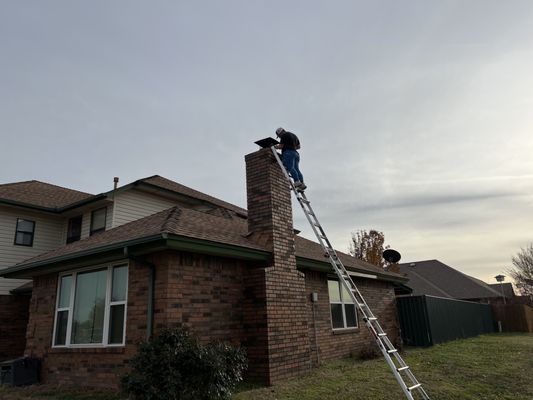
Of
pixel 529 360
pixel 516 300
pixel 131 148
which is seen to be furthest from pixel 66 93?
pixel 516 300

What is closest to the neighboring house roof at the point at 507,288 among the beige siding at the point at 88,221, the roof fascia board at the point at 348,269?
the roof fascia board at the point at 348,269

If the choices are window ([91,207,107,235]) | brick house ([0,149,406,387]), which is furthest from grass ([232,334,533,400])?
window ([91,207,107,235])

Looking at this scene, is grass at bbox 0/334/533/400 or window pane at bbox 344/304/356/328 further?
window pane at bbox 344/304/356/328

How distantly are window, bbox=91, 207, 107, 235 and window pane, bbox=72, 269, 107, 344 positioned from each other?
19.5 feet

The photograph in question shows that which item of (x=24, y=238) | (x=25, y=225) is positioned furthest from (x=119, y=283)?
(x=25, y=225)

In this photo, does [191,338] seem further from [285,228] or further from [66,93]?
[66,93]

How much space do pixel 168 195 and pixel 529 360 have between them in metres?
13.0

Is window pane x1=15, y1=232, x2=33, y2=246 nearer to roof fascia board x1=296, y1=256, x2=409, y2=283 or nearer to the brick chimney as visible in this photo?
the brick chimney

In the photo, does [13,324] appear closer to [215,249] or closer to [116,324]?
[116,324]

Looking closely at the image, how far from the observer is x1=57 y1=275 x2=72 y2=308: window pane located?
863cm

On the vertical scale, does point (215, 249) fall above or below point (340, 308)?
above

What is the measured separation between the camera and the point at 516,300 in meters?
32.6

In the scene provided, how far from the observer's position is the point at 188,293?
22.7 ft

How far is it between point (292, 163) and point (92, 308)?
5377mm
